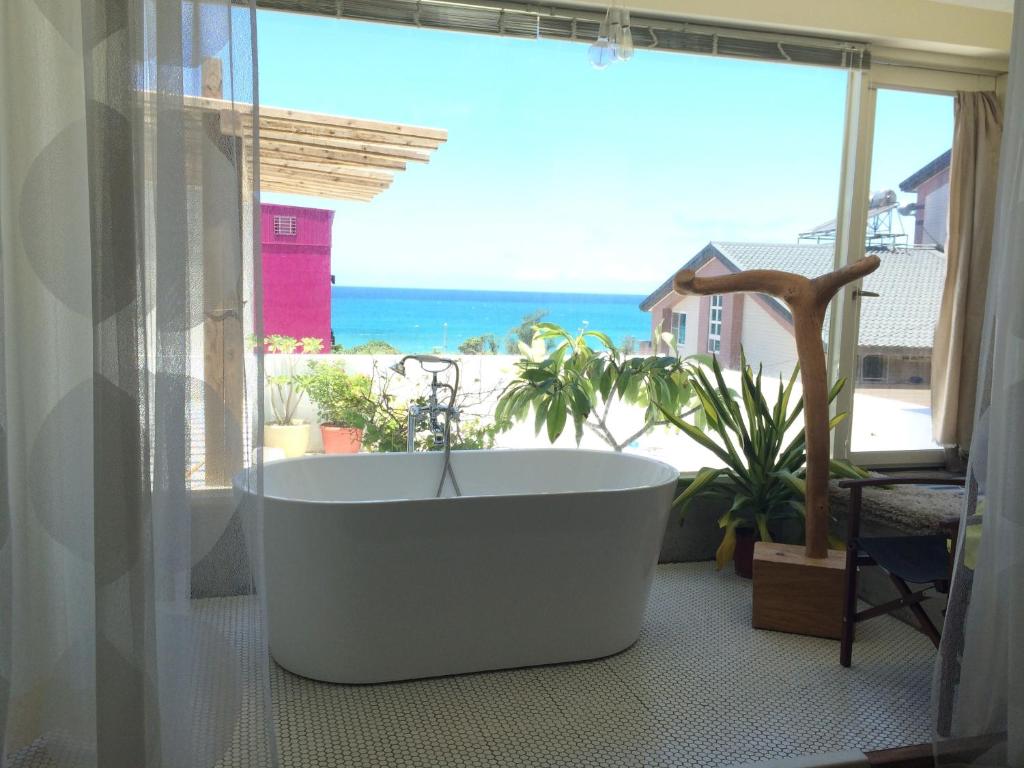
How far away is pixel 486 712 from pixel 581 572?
545mm

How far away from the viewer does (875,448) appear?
14.8 feet

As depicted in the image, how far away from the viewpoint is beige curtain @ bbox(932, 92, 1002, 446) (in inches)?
168

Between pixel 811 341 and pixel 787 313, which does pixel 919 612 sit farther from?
pixel 787 313

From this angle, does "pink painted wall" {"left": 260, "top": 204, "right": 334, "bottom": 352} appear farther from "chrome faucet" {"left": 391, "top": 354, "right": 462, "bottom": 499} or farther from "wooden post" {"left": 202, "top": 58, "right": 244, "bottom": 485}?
"wooden post" {"left": 202, "top": 58, "right": 244, "bottom": 485}

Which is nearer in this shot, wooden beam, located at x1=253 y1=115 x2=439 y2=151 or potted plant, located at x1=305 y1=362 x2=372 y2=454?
wooden beam, located at x1=253 y1=115 x2=439 y2=151

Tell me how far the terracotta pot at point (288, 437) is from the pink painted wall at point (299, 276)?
38 cm

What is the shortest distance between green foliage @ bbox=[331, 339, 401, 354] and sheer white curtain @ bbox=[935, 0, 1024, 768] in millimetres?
2532

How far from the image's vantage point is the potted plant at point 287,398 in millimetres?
3793

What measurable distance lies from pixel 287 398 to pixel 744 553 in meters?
2.16

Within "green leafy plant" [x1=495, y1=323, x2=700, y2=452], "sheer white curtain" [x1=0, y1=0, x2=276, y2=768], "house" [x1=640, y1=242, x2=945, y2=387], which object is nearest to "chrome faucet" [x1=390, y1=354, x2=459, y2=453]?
"green leafy plant" [x1=495, y1=323, x2=700, y2=452]

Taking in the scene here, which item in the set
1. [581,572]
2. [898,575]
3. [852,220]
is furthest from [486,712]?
[852,220]

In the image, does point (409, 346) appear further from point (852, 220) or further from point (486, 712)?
point (852, 220)

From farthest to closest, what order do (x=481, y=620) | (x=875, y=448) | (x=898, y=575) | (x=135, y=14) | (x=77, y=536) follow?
(x=875, y=448) < (x=481, y=620) < (x=898, y=575) < (x=77, y=536) < (x=135, y=14)

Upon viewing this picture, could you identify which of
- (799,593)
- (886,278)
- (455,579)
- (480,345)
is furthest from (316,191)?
(886,278)
